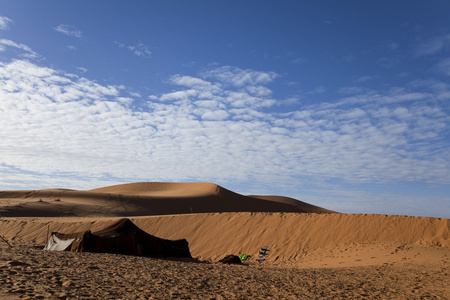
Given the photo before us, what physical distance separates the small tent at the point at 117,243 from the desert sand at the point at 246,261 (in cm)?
126

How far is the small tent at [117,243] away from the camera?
15.5 meters

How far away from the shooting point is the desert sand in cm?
827

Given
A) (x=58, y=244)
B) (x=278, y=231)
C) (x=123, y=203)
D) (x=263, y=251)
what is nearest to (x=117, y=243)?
(x=58, y=244)

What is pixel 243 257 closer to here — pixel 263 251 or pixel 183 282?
pixel 263 251

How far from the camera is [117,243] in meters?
16.0

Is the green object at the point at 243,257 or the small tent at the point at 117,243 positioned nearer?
the small tent at the point at 117,243

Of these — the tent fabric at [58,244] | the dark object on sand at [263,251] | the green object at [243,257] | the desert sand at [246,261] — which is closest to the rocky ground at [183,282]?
the desert sand at [246,261]

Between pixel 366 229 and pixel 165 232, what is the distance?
1466cm

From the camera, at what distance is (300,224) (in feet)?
75.3

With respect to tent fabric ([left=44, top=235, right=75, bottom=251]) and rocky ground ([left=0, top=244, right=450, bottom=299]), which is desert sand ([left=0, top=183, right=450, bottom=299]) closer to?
rocky ground ([left=0, top=244, right=450, bottom=299])

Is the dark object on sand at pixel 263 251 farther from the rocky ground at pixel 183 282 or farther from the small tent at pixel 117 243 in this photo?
the rocky ground at pixel 183 282

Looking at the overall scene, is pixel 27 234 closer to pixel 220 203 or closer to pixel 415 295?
pixel 415 295

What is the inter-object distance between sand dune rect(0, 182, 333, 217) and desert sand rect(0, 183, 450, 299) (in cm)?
37

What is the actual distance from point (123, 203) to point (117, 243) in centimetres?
3182
